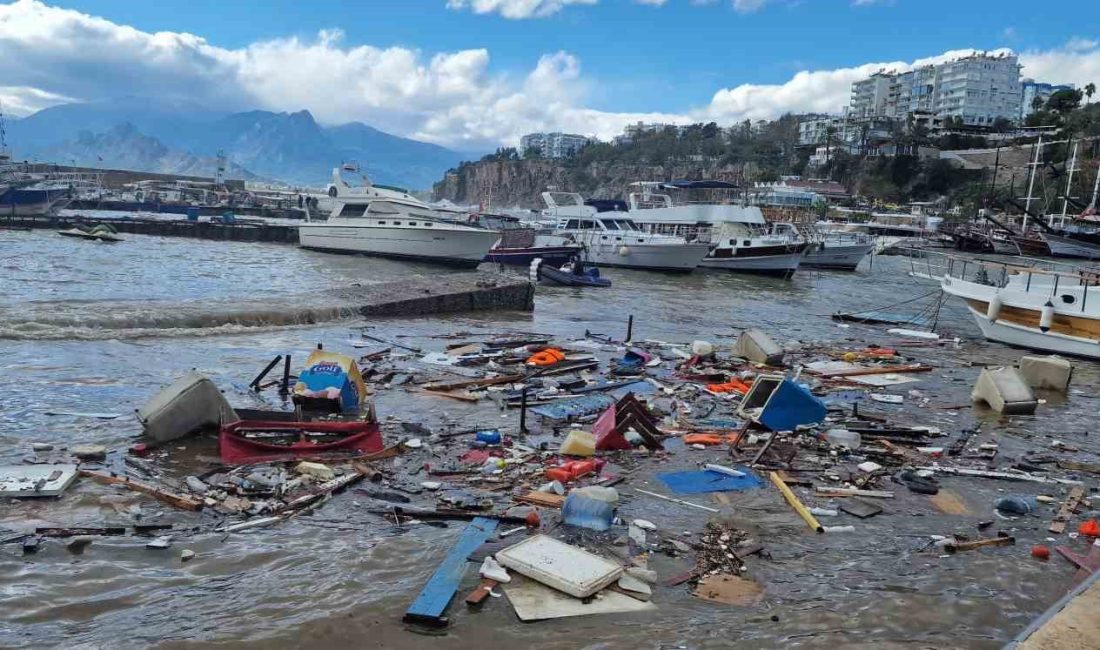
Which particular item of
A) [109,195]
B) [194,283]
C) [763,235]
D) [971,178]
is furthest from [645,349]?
[971,178]

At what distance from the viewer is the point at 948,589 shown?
5211 millimetres

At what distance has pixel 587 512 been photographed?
592cm

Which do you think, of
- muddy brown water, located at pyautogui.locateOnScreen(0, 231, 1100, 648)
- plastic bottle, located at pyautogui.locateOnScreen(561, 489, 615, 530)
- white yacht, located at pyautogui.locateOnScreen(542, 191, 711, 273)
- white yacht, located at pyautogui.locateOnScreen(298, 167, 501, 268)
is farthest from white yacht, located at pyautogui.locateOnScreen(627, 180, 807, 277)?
plastic bottle, located at pyautogui.locateOnScreen(561, 489, 615, 530)

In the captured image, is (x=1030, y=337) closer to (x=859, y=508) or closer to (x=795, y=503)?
(x=859, y=508)

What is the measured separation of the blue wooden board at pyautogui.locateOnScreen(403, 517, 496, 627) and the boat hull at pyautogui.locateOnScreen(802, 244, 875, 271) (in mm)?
38768

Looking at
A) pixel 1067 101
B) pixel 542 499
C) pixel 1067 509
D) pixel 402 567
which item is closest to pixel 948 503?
pixel 1067 509

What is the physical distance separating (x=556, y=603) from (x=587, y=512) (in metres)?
1.28

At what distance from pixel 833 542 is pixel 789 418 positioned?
9.94 ft

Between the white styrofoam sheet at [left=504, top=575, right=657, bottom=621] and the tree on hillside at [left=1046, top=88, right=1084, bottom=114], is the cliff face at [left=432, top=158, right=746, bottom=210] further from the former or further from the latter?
the white styrofoam sheet at [left=504, top=575, right=657, bottom=621]

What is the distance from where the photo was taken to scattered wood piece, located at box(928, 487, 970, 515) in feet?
22.1

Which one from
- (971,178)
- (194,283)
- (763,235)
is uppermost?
(971,178)

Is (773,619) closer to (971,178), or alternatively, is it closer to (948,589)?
(948,589)

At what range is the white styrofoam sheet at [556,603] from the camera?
4.59 meters

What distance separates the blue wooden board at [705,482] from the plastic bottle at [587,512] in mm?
1178
